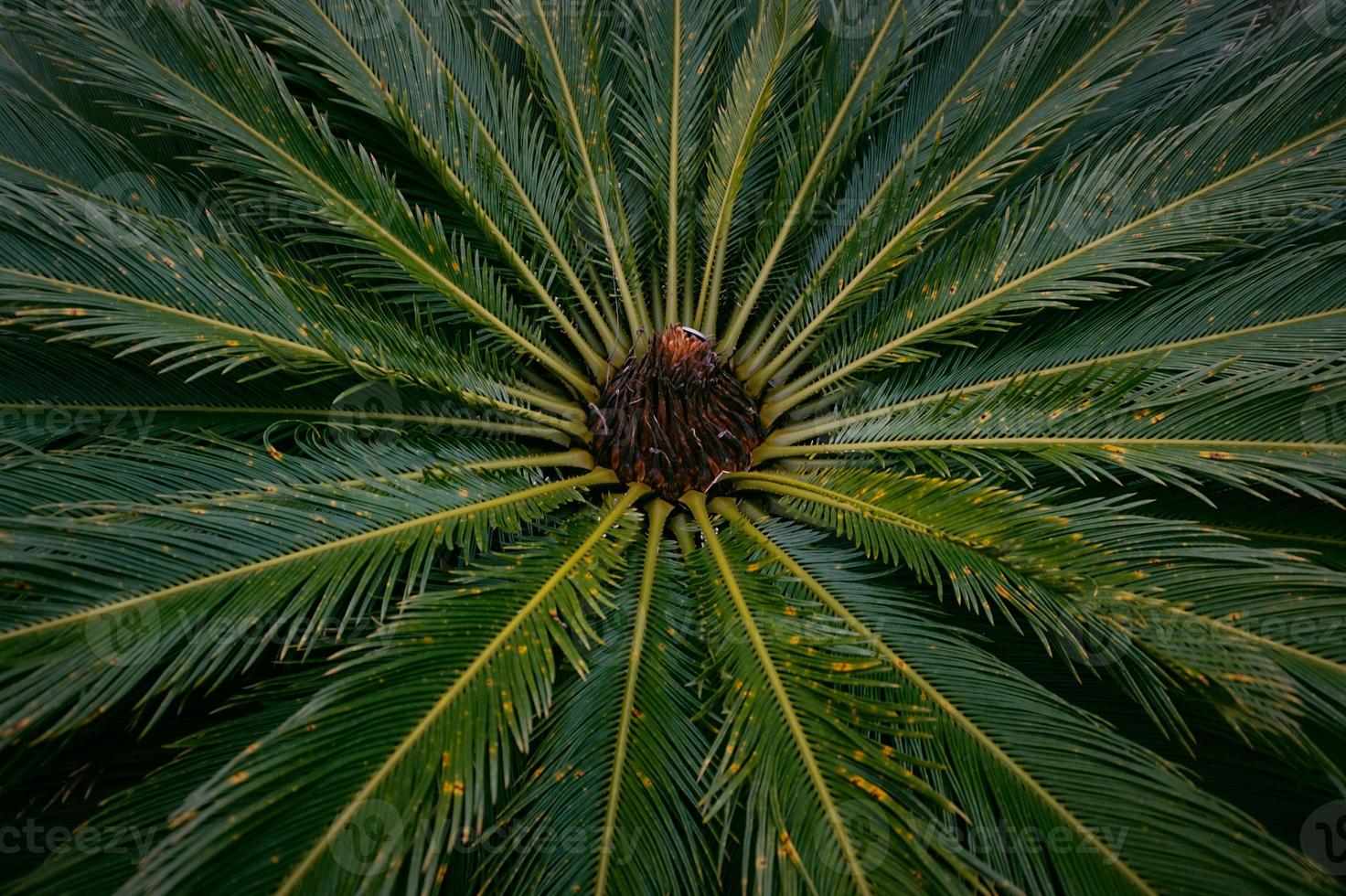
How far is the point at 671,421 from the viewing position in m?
1.89

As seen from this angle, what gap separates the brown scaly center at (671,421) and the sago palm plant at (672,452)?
1 centimetres

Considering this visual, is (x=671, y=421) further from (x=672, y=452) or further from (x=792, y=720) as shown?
(x=792, y=720)

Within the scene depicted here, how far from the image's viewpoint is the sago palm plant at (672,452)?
114 cm

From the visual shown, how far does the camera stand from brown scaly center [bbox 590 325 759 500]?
1878 millimetres

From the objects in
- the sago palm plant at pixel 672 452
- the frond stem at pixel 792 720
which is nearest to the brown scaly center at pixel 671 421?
the sago palm plant at pixel 672 452

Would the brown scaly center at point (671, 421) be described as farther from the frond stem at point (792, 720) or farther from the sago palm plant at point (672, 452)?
the frond stem at point (792, 720)

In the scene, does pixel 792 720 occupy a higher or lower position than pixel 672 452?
lower

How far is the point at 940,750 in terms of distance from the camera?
1.30 metres

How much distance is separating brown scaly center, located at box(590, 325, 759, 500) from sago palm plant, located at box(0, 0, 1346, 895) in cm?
1

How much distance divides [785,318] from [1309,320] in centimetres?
118

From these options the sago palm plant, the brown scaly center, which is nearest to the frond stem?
the sago palm plant

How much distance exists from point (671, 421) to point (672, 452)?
0.07 meters

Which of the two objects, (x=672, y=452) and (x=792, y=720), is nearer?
(x=792, y=720)

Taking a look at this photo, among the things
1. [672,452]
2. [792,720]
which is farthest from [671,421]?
[792,720]
